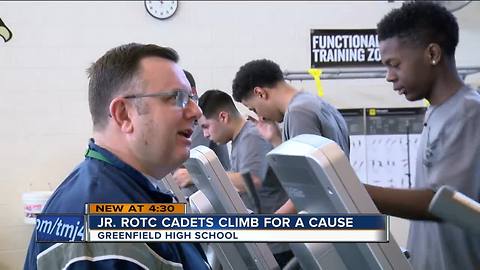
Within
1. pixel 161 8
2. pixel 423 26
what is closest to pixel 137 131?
pixel 423 26

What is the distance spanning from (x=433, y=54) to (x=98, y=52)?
2229mm

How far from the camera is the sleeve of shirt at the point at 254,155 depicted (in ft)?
7.74

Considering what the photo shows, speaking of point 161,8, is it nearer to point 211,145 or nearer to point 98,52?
point 98,52

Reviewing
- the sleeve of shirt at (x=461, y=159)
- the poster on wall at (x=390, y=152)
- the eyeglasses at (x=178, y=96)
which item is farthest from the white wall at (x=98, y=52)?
the sleeve of shirt at (x=461, y=159)

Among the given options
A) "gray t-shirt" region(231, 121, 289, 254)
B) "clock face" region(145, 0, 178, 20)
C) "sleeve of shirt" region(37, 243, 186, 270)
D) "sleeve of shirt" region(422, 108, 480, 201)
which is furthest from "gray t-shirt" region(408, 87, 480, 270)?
"clock face" region(145, 0, 178, 20)

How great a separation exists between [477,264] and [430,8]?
66 cm

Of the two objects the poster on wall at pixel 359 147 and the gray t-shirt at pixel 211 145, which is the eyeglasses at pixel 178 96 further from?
the poster on wall at pixel 359 147

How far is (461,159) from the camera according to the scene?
1207mm

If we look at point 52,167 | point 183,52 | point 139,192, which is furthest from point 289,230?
point 183,52

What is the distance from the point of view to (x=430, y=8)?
1.45 meters

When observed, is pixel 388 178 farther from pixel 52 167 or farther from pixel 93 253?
pixel 93 253

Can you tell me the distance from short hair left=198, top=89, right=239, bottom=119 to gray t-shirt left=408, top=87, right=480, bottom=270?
1423 millimetres

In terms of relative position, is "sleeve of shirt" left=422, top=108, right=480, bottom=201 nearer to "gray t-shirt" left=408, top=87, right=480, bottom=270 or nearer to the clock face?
"gray t-shirt" left=408, top=87, right=480, bottom=270

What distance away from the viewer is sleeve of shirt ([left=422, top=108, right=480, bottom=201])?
3.93 feet
